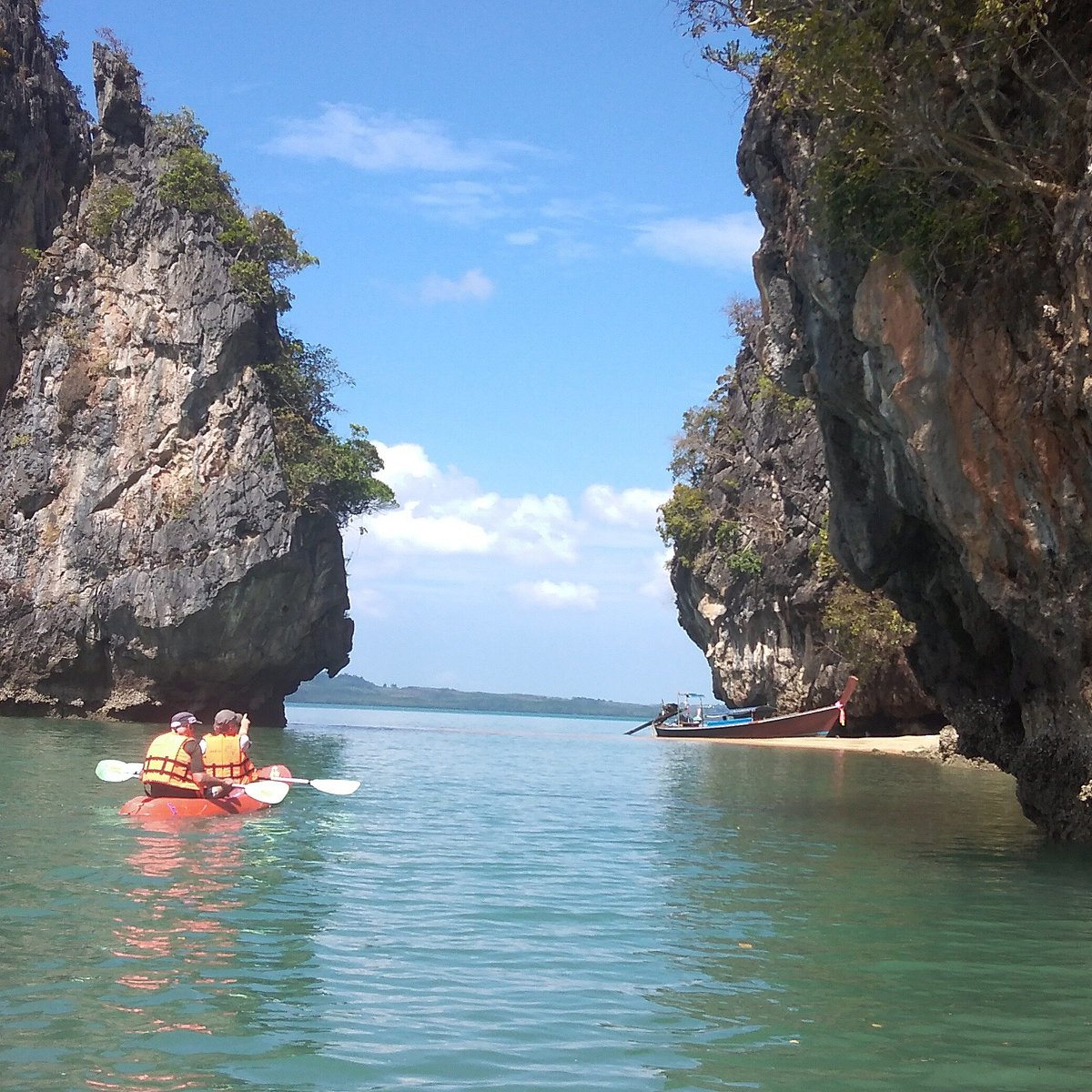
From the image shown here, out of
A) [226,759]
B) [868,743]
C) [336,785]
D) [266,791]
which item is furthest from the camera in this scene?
[868,743]

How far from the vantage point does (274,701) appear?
47500mm

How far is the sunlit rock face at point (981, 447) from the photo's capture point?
12898 millimetres

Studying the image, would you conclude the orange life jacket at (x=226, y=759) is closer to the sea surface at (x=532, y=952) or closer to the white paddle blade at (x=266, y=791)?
the white paddle blade at (x=266, y=791)

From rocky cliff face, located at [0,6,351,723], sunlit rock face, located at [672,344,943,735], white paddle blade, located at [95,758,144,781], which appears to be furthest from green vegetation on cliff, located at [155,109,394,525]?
white paddle blade, located at [95,758,144,781]

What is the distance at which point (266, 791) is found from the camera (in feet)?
53.2

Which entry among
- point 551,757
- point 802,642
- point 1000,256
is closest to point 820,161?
point 1000,256

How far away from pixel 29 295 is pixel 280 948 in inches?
1677

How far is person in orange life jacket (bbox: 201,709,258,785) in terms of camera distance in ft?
53.5

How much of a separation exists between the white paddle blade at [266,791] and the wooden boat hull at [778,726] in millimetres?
27641

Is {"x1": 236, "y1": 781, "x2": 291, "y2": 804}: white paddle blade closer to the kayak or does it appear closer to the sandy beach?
the kayak

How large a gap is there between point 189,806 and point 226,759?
3.71 ft

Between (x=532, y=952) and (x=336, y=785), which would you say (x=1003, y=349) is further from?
(x=336, y=785)

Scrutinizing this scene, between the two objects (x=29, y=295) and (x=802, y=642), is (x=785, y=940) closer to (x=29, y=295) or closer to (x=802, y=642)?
(x=802, y=642)

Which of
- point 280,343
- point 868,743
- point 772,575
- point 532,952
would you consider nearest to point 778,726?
point 868,743
